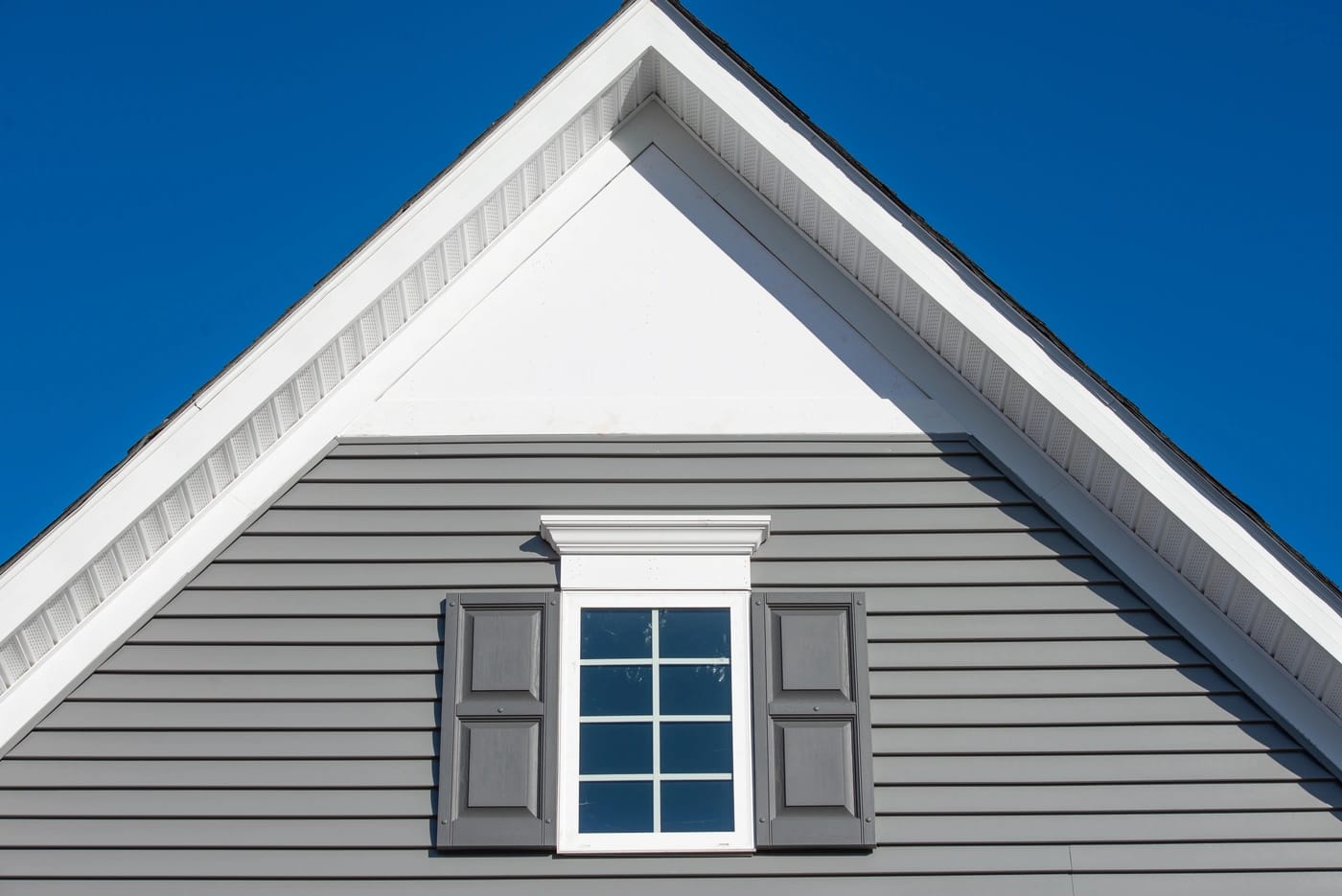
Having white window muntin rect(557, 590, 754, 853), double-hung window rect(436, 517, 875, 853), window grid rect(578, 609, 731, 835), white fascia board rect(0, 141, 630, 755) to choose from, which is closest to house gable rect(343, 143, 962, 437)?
white fascia board rect(0, 141, 630, 755)

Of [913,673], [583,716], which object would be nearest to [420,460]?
[583,716]

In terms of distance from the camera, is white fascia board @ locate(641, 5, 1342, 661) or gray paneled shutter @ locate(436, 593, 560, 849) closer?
gray paneled shutter @ locate(436, 593, 560, 849)

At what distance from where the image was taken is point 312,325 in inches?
266

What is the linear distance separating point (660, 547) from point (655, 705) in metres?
0.74

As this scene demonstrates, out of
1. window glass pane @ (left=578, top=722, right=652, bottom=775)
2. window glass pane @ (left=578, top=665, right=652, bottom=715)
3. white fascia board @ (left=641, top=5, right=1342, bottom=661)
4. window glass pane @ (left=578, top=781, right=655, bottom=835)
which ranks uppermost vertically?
white fascia board @ (left=641, top=5, right=1342, bottom=661)

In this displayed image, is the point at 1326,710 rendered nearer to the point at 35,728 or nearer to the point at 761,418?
the point at 761,418

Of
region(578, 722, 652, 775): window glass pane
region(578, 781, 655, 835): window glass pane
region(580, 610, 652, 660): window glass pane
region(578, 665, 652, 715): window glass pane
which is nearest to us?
region(578, 781, 655, 835): window glass pane

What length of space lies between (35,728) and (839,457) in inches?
149

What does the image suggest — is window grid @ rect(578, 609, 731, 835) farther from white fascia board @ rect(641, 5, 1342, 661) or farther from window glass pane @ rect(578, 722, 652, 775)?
white fascia board @ rect(641, 5, 1342, 661)

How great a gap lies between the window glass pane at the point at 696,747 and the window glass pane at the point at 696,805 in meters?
0.07

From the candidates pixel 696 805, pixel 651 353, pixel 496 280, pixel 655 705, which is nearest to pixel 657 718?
pixel 655 705

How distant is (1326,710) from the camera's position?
641cm

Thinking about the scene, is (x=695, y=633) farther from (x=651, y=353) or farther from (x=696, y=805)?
(x=651, y=353)

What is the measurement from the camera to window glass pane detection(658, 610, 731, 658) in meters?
6.59
